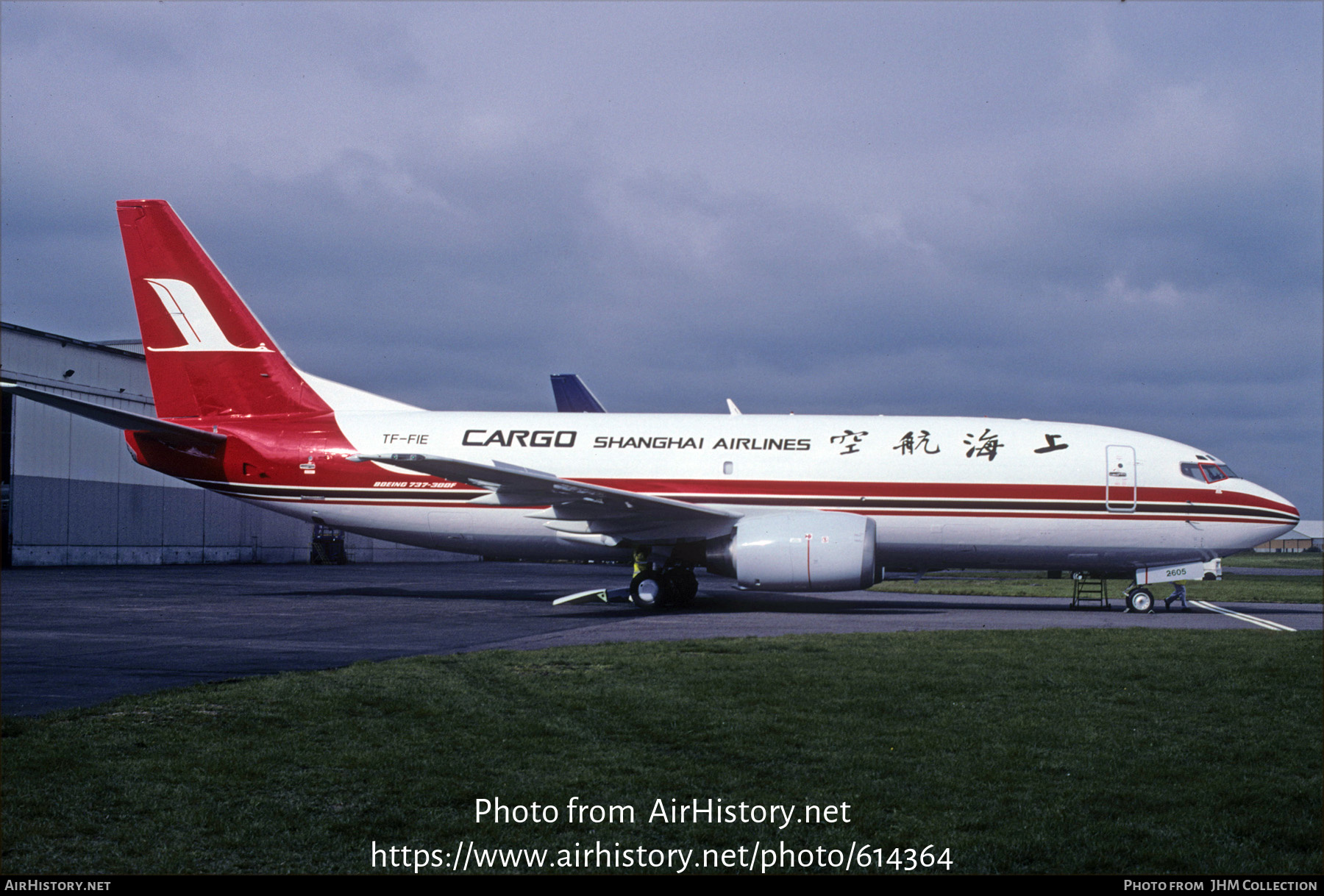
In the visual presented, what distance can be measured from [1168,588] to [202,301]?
24111 mm

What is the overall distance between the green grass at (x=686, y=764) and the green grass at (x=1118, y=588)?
16.2m

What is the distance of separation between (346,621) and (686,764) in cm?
1051

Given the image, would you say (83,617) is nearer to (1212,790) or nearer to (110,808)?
(110,808)

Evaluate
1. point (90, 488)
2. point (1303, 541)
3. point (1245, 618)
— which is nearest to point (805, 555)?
point (1245, 618)

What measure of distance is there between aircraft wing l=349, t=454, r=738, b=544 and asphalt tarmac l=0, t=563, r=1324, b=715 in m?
1.48

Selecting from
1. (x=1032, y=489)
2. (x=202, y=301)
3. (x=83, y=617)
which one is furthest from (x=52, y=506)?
(x=1032, y=489)

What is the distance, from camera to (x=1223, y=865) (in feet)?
15.0

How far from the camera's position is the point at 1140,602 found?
61.6ft

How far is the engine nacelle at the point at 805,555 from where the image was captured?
17.0 m

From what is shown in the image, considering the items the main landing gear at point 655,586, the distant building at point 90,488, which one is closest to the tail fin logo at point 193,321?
the main landing gear at point 655,586

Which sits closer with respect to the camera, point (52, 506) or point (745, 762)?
point (745, 762)

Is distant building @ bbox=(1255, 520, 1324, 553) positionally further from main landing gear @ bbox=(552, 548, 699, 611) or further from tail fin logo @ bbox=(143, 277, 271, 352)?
tail fin logo @ bbox=(143, 277, 271, 352)

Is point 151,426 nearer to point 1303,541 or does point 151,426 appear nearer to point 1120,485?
point 1120,485

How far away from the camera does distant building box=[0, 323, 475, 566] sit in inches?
1265
